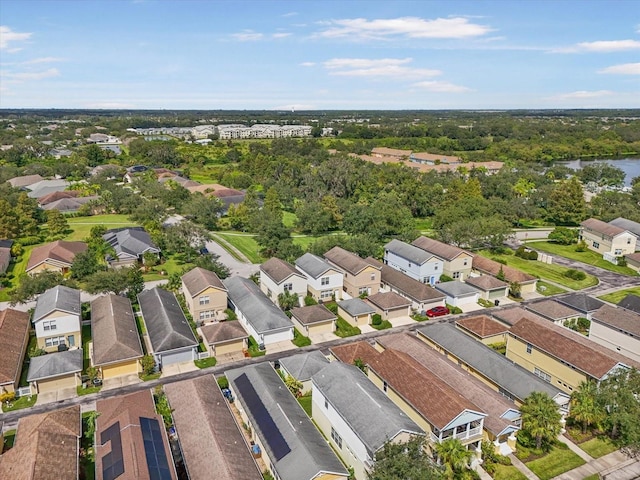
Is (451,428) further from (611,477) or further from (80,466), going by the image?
(80,466)

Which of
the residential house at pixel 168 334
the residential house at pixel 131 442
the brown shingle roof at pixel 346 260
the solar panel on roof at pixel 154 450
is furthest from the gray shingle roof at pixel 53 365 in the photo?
the brown shingle roof at pixel 346 260

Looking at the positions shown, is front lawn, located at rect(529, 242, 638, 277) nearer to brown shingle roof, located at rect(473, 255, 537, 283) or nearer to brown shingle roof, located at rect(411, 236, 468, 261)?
brown shingle roof, located at rect(473, 255, 537, 283)

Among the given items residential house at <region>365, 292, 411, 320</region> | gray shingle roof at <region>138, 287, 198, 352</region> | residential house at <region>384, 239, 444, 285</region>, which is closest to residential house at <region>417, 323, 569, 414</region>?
residential house at <region>365, 292, 411, 320</region>

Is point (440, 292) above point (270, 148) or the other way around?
the other way around

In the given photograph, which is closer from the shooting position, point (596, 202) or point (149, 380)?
point (149, 380)

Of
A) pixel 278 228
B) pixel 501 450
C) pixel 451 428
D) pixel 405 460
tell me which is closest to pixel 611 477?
pixel 501 450

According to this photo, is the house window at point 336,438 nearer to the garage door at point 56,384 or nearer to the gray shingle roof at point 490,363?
the gray shingle roof at point 490,363

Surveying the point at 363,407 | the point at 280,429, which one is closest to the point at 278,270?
the point at 280,429

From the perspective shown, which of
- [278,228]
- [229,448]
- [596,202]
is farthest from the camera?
[596,202]

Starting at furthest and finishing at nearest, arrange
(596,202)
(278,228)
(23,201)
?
(596,202) → (23,201) → (278,228)
